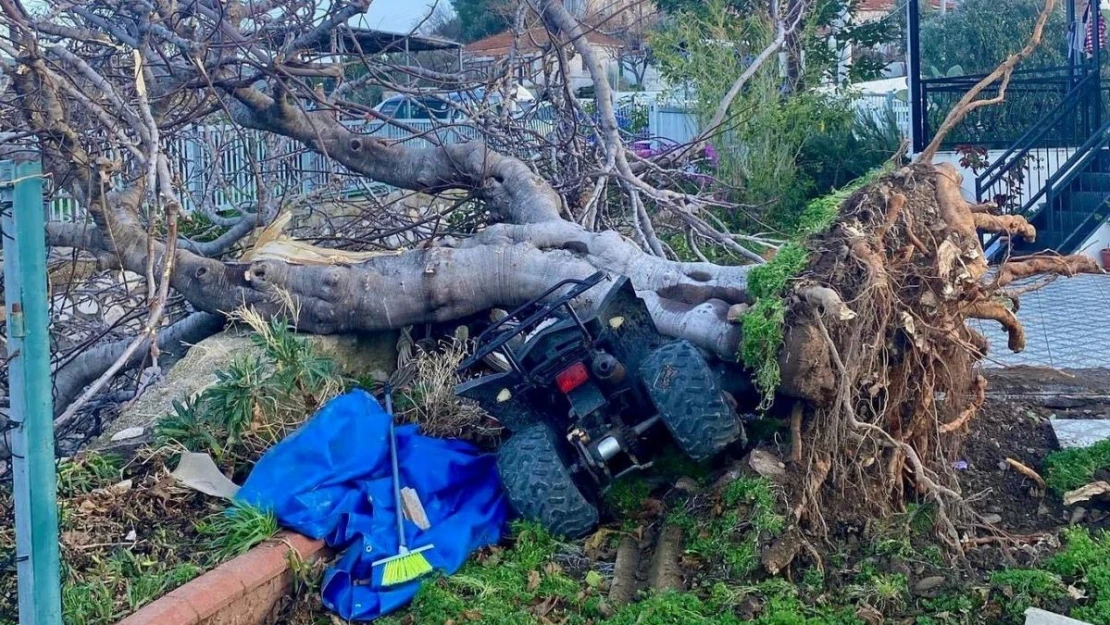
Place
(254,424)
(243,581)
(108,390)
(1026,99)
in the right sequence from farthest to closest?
1. (1026,99)
2. (108,390)
3. (254,424)
4. (243,581)

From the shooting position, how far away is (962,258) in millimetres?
4527

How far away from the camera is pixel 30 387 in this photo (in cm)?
262

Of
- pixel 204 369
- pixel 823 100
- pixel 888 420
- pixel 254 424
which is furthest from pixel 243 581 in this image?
pixel 823 100

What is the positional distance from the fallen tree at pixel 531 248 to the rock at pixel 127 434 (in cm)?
88

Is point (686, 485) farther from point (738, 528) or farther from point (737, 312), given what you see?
point (737, 312)

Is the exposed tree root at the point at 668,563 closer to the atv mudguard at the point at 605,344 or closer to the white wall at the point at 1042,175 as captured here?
the atv mudguard at the point at 605,344

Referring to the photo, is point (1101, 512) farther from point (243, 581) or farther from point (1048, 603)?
point (243, 581)

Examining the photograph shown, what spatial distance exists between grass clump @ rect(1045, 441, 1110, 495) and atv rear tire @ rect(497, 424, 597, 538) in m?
1.98

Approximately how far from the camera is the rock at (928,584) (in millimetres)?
3947

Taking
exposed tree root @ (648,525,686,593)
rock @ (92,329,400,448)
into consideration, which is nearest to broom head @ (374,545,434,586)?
exposed tree root @ (648,525,686,593)

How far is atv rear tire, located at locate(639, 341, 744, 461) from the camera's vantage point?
4.38 m

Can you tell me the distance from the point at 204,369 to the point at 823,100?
40.5 feet

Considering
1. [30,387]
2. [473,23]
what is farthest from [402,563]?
[473,23]

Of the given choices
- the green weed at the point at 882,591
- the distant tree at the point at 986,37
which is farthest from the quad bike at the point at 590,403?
the distant tree at the point at 986,37
